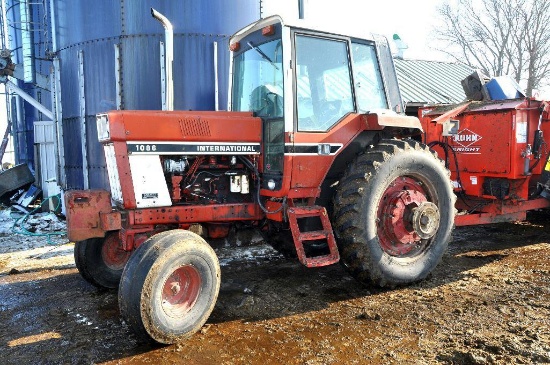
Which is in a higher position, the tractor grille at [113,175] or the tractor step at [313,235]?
the tractor grille at [113,175]

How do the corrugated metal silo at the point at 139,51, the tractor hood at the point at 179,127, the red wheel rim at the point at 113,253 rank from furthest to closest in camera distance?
the corrugated metal silo at the point at 139,51 → the red wheel rim at the point at 113,253 → the tractor hood at the point at 179,127

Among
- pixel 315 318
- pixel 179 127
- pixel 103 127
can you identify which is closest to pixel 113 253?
pixel 103 127

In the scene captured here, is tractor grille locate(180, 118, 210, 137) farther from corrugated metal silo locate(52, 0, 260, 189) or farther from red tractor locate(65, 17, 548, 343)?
corrugated metal silo locate(52, 0, 260, 189)

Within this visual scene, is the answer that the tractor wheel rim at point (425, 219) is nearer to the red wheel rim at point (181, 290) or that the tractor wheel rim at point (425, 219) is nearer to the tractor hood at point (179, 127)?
the tractor hood at point (179, 127)

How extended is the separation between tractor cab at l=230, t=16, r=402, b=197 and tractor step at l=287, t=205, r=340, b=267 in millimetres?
197

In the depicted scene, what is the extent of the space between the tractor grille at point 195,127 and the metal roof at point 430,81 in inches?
309

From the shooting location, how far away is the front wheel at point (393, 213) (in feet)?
14.1

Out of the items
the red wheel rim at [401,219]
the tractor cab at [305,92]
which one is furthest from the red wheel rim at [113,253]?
the red wheel rim at [401,219]

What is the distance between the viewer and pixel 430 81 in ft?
44.5

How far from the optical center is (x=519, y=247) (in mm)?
6062

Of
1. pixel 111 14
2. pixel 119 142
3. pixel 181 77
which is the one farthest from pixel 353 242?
pixel 111 14

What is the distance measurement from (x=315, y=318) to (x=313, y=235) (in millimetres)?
737

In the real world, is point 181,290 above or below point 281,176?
below

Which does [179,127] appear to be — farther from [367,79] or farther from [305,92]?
[367,79]
